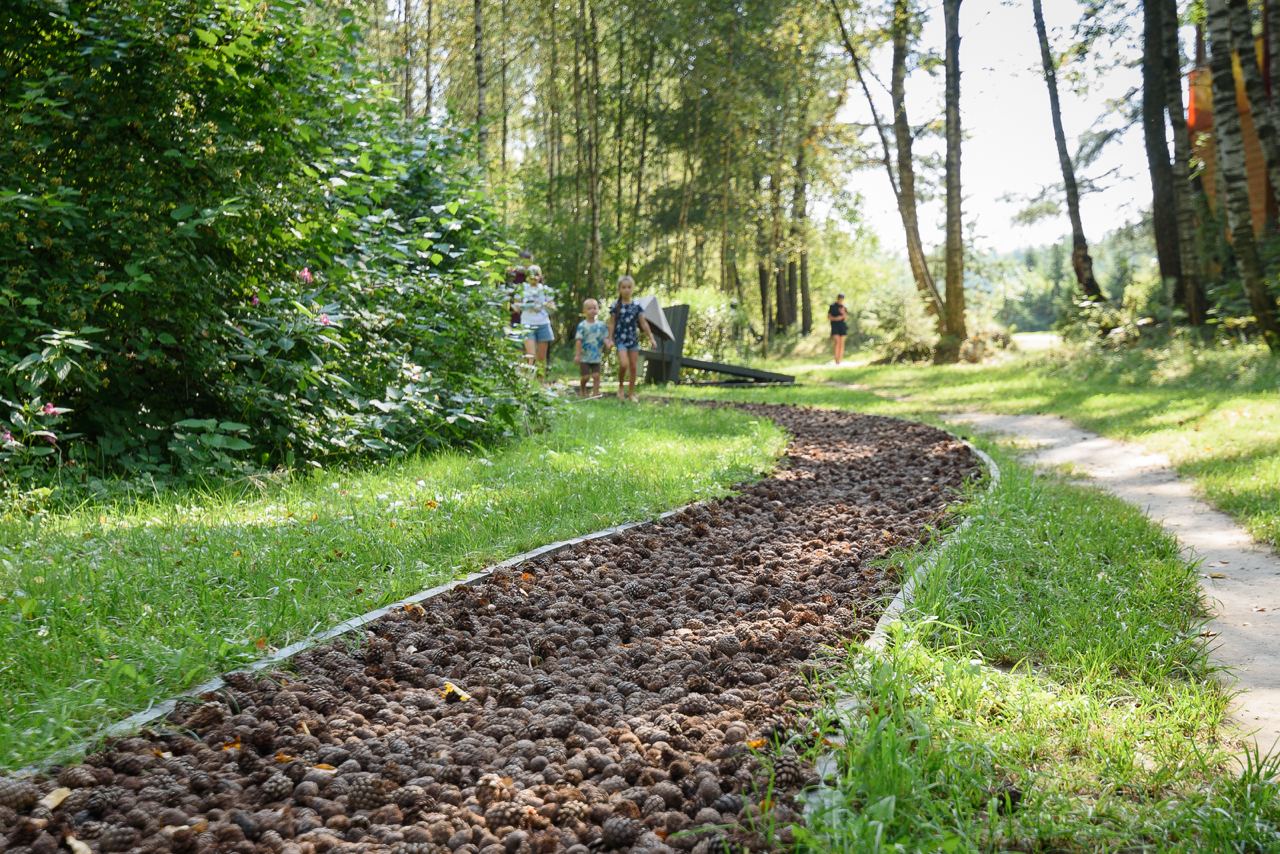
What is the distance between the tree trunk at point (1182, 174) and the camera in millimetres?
17625

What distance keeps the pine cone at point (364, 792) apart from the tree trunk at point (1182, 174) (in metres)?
18.6

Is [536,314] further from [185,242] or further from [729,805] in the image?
[729,805]

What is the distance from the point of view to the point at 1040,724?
3.01 metres

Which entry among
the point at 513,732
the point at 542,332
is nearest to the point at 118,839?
the point at 513,732

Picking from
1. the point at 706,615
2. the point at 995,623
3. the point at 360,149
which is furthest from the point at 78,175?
the point at 995,623

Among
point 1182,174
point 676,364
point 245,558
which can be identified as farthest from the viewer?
point 676,364

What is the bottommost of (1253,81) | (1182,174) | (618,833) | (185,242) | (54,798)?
(618,833)

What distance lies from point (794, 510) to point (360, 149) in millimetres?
4993

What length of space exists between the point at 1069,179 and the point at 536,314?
14.2 m

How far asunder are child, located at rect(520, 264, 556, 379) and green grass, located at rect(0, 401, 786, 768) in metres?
5.53

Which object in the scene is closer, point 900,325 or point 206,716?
point 206,716

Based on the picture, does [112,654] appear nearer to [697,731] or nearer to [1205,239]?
[697,731]

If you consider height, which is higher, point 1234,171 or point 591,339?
point 1234,171

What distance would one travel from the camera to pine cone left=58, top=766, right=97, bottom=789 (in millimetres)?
2611
